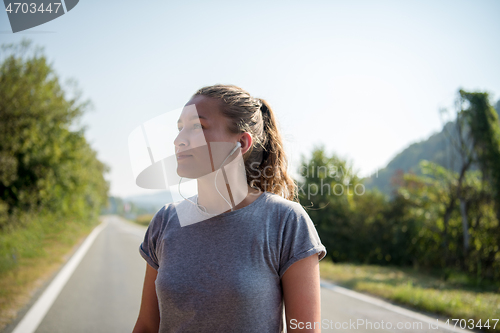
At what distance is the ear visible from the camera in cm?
135

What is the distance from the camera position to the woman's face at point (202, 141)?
1297mm

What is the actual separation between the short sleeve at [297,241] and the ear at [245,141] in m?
0.32

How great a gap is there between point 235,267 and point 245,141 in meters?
0.49

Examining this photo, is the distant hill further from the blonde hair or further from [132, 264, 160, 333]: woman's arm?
[132, 264, 160, 333]: woman's arm

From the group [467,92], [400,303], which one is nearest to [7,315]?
[400,303]

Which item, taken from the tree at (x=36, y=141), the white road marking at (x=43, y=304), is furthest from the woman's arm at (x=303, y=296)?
the tree at (x=36, y=141)

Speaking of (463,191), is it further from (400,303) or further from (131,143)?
(131,143)

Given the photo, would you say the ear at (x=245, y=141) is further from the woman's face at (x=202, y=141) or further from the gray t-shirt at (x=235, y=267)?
the gray t-shirt at (x=235, y=267)

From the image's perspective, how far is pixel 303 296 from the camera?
1.13 m

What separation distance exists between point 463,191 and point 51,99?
16.9m

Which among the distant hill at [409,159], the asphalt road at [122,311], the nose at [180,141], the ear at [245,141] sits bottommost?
the distant hill at [409,159]

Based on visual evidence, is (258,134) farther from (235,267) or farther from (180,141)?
(235,267)

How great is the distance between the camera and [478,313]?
4.85 metres

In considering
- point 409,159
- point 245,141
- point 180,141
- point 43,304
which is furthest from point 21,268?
point 409,159
